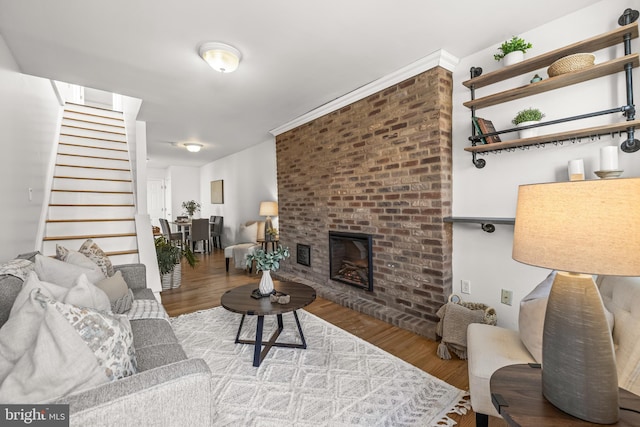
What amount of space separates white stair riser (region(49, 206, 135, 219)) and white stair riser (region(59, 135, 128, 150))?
1.49 meters

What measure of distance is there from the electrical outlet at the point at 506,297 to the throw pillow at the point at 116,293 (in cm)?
276

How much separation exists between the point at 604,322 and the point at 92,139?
19.7 ft

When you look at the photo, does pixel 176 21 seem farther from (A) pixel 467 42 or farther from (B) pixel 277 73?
(A) pixel 467 42

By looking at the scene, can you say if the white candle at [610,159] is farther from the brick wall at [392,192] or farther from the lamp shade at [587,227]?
the lamp shade at [587,227]

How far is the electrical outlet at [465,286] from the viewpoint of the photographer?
247 centimetres

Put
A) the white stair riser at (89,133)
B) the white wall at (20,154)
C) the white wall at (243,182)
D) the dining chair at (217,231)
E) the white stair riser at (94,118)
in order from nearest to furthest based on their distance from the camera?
the white wall at (20,154)
the white stair riser at (89,133)
the white stair riser at (94,118)
the white wall at (243,182)
the dining chair at (217,231)

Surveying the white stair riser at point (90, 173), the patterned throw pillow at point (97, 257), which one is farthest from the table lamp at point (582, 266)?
the white stair riser at point (90, 173)

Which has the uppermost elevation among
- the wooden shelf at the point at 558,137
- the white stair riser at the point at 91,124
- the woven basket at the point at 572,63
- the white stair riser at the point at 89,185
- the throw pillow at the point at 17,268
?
the white stair riser at the point at 91,124

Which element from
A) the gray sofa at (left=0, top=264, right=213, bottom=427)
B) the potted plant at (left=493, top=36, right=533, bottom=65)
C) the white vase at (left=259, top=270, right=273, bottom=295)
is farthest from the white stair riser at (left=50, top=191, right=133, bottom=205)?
the potted plant at (left=493, top=36, right=533, bottom=65)

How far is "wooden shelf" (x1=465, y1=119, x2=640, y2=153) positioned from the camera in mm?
1672

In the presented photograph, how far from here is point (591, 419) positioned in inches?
32.2

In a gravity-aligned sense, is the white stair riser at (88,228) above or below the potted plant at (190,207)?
below

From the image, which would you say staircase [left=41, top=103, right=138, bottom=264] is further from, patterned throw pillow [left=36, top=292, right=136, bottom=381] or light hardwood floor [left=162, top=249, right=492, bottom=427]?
patterned throw pillow [left=36, top=292, right=136, bottom=381]

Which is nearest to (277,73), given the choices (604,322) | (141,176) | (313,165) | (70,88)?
(313,165)
